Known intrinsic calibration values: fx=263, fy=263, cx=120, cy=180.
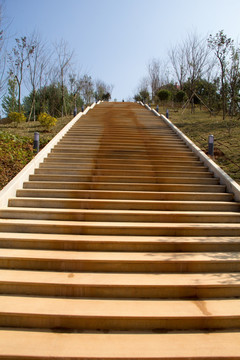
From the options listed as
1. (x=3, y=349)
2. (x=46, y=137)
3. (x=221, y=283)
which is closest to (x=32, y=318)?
(x=3, y=349)

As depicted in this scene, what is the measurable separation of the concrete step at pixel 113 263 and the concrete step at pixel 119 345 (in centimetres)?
93

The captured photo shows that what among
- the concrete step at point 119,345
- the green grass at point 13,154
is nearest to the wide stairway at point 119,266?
the concrete step at point 119,345

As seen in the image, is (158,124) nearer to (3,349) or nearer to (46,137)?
(46,137)

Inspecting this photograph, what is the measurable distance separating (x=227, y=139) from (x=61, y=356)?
367 inches

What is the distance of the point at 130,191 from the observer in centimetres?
569

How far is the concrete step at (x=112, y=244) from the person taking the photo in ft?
12.9

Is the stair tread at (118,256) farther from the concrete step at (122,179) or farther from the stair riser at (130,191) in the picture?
the concrete step at (122,179)

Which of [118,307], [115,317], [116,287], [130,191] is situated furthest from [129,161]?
[115,317]

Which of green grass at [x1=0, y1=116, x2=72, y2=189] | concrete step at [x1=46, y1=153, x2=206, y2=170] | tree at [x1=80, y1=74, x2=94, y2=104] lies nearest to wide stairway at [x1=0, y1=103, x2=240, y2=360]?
concrete step at [x1=46, y1=153, x2=206, y2=170]

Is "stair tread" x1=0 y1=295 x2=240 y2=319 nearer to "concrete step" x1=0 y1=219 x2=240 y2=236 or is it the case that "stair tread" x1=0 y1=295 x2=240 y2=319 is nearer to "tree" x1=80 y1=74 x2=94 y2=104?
"concrete step" x1=0 y1=219 x2=240 y2=236

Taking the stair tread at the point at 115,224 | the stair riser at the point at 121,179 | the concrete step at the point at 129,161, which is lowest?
the stair tread at the point at 115,224

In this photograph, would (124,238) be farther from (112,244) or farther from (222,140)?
(222,140)

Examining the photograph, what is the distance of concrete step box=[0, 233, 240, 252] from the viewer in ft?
12.9

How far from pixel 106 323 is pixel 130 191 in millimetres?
3184
